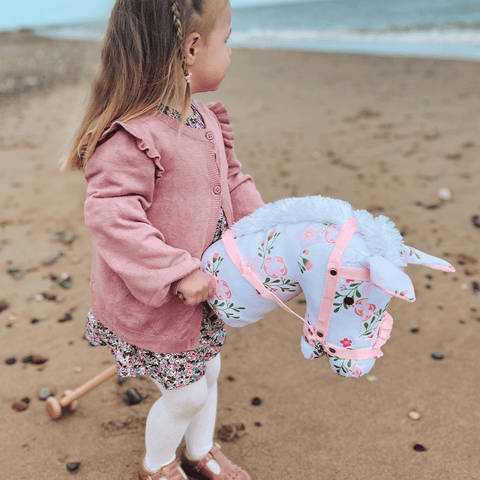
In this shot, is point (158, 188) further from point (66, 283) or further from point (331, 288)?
point (66, 283)

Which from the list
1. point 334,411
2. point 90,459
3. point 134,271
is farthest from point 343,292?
point 90,459

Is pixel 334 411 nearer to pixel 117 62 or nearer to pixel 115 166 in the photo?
pixel 115 166

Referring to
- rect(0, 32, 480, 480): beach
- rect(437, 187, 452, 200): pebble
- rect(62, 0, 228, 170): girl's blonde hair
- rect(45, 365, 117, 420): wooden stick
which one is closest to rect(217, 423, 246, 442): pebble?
rect(0, 32, 480, 480): beach

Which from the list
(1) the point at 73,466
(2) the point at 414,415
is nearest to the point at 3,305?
(1) the point at 73,466

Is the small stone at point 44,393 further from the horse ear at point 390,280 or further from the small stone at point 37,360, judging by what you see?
the horse ear at point 390,280

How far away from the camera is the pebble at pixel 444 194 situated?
178 inches

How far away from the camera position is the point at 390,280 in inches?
47.6

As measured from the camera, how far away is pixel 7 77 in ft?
41.5

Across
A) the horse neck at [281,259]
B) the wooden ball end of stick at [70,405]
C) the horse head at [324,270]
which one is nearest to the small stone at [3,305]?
the wooden ball end of stick at [70,405]

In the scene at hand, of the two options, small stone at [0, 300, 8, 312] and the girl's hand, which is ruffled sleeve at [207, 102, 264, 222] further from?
small stone at [0, 300, 8, 312]

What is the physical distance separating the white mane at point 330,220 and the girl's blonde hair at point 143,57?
0.45 m

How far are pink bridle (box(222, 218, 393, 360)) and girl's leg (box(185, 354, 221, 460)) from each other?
666 mm

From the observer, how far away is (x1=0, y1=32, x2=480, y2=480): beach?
2.28 metres

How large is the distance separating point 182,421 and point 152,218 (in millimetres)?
876
